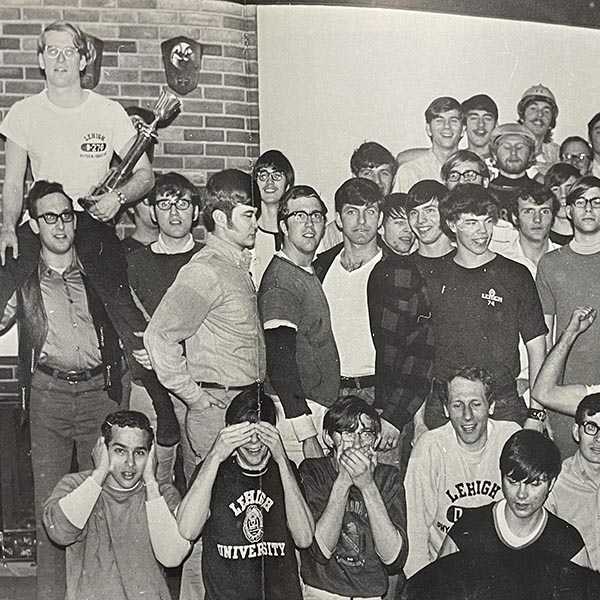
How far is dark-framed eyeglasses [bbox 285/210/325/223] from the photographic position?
3074mm

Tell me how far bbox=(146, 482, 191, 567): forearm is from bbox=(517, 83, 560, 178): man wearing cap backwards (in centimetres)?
158

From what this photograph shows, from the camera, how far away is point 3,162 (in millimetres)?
2863

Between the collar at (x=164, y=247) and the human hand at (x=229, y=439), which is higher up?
the collar at (x=164, y=247)

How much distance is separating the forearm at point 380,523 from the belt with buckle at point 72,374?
934 mm

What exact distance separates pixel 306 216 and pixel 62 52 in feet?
2.94

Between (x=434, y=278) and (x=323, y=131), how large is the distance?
1.93ft

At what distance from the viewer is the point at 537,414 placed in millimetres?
3086

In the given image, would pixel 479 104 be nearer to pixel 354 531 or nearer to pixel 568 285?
pixel 568 285

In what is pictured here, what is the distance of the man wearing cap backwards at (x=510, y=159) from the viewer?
3084 millimetres

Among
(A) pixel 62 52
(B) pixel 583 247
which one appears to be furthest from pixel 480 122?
(A) pixel 62 52

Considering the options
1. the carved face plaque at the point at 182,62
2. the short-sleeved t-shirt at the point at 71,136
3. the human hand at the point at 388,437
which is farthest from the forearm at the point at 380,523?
the carved face plaque at the point at 182,62

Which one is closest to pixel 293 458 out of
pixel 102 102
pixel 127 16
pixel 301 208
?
pixel 301 208

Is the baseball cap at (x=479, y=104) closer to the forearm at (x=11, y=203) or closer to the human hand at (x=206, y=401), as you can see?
the human hand at (x=206, y=401)

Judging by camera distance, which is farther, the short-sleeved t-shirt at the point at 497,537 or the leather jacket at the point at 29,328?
the short-sleeved t-shirt at the point at 497,537
